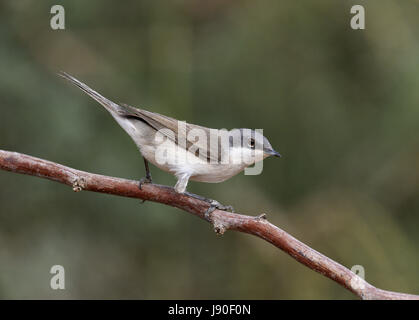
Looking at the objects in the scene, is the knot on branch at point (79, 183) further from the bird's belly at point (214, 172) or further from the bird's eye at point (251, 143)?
the bird's eye at point (251, 143)

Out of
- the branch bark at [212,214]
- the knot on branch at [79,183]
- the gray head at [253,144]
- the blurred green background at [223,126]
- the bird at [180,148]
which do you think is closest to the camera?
the branch bark at [212,214]

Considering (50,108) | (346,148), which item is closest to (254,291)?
(346,148)

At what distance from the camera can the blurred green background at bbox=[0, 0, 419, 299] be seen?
6129mm

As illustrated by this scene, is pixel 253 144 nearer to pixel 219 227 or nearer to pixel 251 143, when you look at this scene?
pixel 251 143

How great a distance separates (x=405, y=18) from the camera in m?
6.73

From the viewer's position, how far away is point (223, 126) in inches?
263

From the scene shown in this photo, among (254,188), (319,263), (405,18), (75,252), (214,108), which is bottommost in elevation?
(319,263)

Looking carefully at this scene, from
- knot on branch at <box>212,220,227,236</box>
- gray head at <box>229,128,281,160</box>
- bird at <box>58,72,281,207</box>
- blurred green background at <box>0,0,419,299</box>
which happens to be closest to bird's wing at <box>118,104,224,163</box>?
bird at <box>58,72,281,207</box>

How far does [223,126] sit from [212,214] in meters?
3.10

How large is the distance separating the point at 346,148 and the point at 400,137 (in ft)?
2.25

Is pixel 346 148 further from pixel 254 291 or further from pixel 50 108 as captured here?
pixel 50 108

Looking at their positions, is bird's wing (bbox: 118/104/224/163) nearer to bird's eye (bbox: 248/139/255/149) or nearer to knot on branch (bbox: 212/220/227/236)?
bird's eye (bbox: 248/139/255/149)

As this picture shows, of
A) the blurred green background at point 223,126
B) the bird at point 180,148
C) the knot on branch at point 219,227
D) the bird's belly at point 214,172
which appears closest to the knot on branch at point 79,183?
the bird at point 180,148

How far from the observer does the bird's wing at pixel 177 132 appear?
4.38 m
